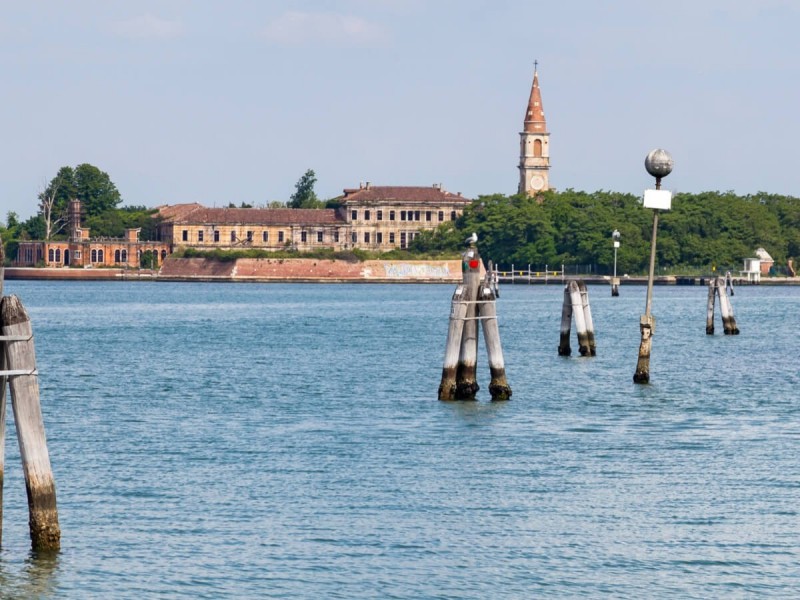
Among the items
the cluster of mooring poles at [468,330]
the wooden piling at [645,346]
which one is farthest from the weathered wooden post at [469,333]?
the wooden piling at [645,346]

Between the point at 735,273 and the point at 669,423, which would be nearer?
the point at 669,423

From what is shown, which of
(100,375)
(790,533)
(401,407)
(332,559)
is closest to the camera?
(332,559)

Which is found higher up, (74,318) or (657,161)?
(657,161)

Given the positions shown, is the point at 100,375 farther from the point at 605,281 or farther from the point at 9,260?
the point at 9,260

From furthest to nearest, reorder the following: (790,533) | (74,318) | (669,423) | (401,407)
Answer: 1. (74,318)
2. (401,407)
3. (669,423)
4. (790,533)

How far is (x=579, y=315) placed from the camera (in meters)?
43.9

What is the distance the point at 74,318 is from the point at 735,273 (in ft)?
301

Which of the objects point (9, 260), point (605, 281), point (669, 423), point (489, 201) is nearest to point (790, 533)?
point (669, 423)

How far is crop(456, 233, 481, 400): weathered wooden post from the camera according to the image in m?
28.6

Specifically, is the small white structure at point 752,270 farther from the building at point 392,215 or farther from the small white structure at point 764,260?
the building at point 392,215

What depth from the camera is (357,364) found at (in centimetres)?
4356

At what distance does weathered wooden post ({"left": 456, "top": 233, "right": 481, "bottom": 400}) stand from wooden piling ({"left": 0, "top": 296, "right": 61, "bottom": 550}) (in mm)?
12641

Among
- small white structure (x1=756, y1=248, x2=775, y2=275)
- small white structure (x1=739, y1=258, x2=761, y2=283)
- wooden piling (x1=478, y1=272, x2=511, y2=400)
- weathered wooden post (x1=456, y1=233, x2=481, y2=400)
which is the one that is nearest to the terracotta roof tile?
small white structure (x1=756, y1=248, x2=775, y2=275)

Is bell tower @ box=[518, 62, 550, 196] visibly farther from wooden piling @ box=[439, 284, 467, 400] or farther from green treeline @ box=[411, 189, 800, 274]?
wooden piling @ box=[439, 284, 467, 400]
